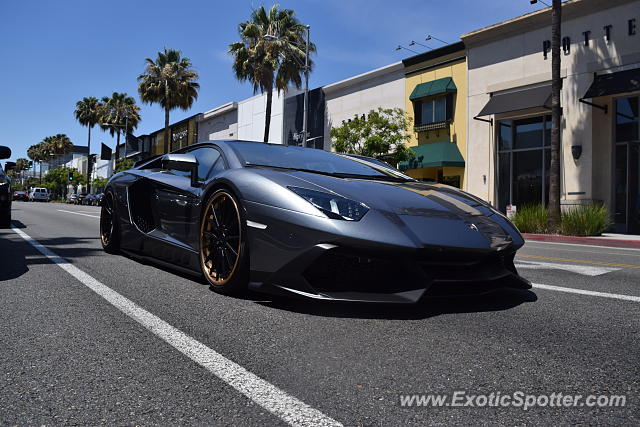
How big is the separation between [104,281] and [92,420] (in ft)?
9.00

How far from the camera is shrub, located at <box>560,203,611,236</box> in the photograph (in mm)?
14000

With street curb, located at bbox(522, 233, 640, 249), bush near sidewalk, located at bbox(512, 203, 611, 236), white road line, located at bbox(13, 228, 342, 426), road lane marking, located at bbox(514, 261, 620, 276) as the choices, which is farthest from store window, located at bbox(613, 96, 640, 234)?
white road line, located at bbox(13, 228, 342, 426)

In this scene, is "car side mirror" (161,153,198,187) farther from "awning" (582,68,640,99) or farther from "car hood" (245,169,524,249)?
"awning" (582,68,640,99)

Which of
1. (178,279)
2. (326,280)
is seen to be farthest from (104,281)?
(326,280)

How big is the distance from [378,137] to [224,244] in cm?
1907

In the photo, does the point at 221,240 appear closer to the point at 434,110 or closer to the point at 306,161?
the point at 306,161

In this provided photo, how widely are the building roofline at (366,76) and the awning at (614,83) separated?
9733mm

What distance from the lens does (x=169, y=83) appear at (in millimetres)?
37000

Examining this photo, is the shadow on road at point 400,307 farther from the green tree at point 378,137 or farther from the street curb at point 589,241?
the green tree at point 378,137

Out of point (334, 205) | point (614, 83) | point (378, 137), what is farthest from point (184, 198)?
point (378, 137)

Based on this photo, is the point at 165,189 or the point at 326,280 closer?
the point at 326,280

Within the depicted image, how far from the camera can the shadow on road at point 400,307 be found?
3.08 meters

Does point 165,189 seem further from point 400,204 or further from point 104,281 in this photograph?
point 400,204

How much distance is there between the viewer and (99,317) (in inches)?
119
